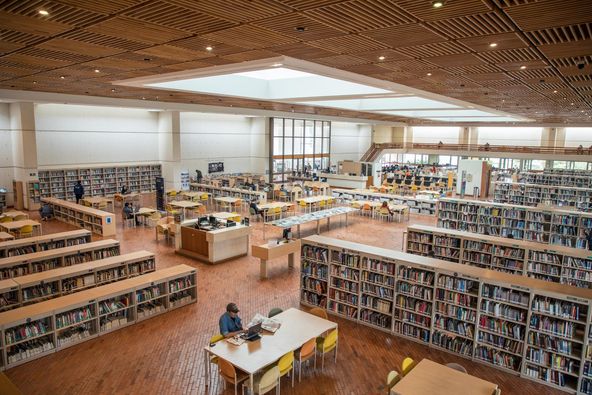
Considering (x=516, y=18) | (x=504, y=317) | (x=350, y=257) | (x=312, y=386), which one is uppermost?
(x=516, y=18)

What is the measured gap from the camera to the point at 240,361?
228 inches

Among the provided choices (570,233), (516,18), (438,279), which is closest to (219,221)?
(438,279)

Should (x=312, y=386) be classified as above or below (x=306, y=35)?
below

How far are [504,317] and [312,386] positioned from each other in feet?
11.6

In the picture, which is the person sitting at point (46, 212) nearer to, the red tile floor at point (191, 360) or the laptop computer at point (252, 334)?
the red tile floor at point (191, 360)

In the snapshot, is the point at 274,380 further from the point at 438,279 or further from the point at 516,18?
the point at 516,18

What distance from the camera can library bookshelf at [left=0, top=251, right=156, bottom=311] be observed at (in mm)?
8211

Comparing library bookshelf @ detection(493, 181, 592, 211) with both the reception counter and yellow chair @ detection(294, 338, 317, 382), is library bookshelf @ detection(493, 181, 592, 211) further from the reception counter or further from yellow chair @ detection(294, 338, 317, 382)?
yellow chair @ detection(294, 338, 317, 382)

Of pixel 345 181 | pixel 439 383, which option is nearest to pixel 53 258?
pixel 439 383

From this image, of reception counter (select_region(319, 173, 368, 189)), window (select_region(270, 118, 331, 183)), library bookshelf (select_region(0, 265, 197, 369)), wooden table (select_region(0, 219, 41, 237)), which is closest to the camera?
library bookshelf (select_region(0, 265, 197, 369))

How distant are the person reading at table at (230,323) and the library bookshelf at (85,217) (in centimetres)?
989

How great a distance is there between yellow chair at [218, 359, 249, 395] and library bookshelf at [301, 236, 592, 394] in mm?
3454

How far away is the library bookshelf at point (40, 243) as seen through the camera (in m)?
10.7

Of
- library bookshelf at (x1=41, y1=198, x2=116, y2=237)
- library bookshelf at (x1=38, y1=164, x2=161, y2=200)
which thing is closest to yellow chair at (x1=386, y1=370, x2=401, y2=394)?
library bookshelf at (x1=41, y1=198, x2=116, y2=237)
